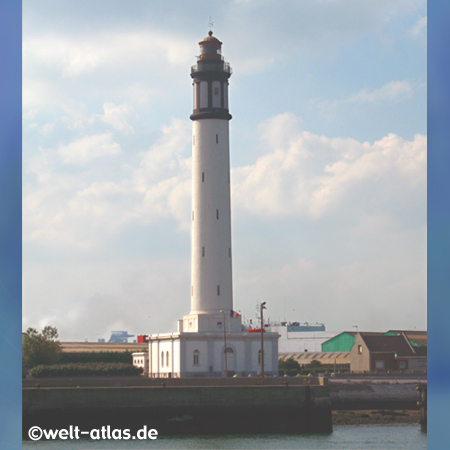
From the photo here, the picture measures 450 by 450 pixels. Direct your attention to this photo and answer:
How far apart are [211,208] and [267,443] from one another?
23.8m

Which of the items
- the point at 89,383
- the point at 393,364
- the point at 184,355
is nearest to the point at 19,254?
the point at 89,383

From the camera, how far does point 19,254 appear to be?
47.4 feet

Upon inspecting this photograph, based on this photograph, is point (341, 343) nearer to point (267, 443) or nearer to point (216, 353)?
point (216, 353)

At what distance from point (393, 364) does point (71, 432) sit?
46421 millimetres

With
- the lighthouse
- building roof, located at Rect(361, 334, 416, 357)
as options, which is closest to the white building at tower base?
the lighthouse

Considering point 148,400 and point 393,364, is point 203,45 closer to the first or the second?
point 148,400

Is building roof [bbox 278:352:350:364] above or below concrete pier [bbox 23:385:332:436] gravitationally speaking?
below

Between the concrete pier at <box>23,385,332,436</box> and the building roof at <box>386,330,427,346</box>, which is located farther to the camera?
the building roof at <box>386,330,427,346</box>

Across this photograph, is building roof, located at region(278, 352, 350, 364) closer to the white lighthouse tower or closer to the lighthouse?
the white lighthouse tower

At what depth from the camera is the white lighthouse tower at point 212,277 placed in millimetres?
59125

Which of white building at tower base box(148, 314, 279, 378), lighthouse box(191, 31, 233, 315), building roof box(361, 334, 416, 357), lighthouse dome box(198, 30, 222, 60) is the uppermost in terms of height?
lighthouse dome box(198, 30, 222, 60)

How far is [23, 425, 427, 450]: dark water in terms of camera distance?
38.3 metres

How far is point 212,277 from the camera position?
59.3 metres

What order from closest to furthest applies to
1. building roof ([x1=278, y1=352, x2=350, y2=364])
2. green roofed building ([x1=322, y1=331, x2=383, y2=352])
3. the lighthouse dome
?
the lighthouse dome, building roof ([x1=278, y1=352, x2=350, y2=364]), green roofed building ([x1=322, y1=331, x2=383, y2=352])
